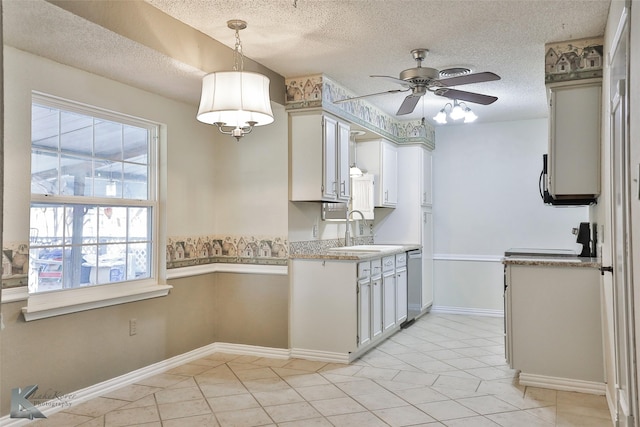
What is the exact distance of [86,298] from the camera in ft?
11.0

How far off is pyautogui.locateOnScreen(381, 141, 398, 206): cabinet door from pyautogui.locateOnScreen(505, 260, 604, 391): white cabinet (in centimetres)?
242

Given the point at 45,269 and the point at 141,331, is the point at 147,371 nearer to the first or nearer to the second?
the point at 141,331

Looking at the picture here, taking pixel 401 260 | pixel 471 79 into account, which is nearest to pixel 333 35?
pixel 471 79

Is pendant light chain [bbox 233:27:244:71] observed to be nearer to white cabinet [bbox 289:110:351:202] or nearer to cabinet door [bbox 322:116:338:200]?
white cabinet [bbox 289:110:351:202]

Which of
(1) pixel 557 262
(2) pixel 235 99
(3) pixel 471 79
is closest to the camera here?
(2) pixel 235 99

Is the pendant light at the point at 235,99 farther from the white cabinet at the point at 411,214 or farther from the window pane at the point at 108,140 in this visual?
the white cabinet at the point at 411,214

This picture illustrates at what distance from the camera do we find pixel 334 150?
4.57 metres

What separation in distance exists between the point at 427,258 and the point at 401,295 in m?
1.19

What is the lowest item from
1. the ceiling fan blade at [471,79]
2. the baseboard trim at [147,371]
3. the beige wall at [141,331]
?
the baseboard trim at [147,371]

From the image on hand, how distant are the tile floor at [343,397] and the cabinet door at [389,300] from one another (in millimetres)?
460

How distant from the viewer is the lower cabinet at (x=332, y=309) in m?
4.19

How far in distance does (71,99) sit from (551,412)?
12.1ft

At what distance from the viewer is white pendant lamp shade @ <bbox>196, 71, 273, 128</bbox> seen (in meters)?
2.89

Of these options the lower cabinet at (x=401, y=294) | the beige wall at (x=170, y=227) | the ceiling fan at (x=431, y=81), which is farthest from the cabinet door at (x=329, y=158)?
the lower cabinet at (x=401, y=294)
